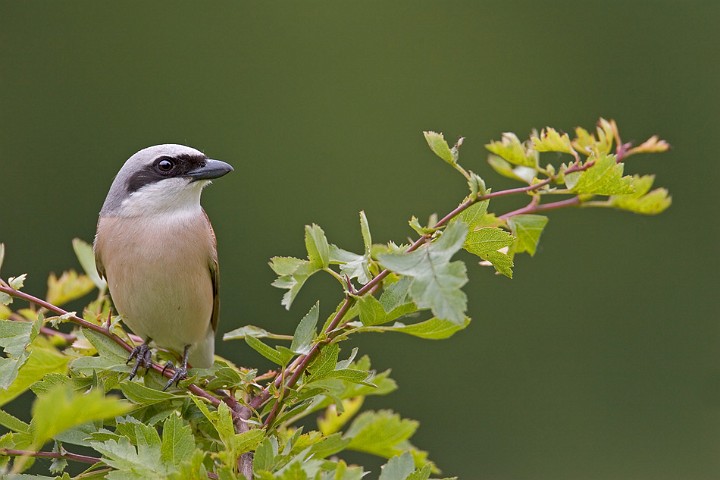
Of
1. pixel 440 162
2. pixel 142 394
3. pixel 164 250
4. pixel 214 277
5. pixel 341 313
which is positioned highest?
pixel 341 313

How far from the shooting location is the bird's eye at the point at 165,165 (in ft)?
8.25

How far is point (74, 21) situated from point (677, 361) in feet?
16.7

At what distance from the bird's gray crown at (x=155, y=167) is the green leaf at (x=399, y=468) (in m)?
1.35

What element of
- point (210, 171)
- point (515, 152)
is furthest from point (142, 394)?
point (210, 171)

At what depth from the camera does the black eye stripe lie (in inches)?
99.0

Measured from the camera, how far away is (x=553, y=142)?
163 cm

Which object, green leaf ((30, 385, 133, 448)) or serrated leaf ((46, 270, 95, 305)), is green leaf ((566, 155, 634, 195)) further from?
serrated leaf ((46, 270, 95, 305))

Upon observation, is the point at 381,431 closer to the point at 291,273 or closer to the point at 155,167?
the point at 291,273

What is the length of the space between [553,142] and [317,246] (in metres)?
0.46

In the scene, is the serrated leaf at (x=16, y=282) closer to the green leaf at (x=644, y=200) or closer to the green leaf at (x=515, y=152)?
the green leaf at (x=515, y=152)

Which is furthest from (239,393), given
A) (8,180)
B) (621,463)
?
(8,180)

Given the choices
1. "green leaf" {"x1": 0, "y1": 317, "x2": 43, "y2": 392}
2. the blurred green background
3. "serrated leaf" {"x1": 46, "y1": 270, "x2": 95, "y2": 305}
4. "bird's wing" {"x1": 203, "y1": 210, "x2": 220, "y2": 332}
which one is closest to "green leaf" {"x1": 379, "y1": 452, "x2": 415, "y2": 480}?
"green leaf" {"x1": 0, "y1": 317, "x2": 43, "y2": 392}

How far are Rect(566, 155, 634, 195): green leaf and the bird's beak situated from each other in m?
1.14

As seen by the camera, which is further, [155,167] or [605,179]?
[155,167]
